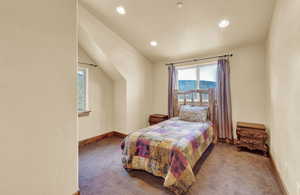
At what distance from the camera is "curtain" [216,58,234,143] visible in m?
3.25

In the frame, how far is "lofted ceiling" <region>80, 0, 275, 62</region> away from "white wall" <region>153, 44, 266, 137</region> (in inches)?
11.8

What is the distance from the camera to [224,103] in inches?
130

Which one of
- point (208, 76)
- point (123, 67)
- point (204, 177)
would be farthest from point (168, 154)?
point (208, 76)

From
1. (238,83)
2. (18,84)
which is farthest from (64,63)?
(238,83)

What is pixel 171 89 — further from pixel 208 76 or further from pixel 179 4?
pixel 179 4

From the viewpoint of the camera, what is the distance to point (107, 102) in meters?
4.02

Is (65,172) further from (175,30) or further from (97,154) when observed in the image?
(175,30)

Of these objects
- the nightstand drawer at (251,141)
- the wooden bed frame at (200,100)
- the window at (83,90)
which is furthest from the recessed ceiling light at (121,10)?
the nightstand drawer at (251,141)

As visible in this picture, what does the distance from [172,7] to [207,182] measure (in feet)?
9.40

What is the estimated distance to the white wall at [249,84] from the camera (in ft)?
9.78

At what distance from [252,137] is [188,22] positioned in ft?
8.75

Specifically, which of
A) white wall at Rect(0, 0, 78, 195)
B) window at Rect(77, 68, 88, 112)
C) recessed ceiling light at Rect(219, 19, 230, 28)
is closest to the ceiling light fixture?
recessed ceiling light at Rect(219, 19, 230, 28)

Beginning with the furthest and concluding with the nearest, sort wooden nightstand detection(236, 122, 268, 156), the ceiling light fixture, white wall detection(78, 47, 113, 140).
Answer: white wall detection(78, 47, 113, 140) → wooden nightstand detection(236, 122, 268, 156) → the ceiling light fixture

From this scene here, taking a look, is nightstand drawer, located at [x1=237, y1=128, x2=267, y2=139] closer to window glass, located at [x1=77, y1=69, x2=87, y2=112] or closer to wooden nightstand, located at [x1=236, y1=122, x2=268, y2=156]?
wooden nightstand, located at [x1=236, y1=122, x2=268, y2=156]
